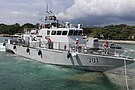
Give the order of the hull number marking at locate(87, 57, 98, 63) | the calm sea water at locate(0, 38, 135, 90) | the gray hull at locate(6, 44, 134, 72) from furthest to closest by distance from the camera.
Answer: the hull number marking at locate(87, 57, 98, 63)
the gray hull at locate(6, 44, 134, 72)
the calm sea water at locate(0, 38, 135, 90)

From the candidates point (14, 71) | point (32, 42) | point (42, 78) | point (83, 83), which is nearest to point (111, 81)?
point (83, 83)

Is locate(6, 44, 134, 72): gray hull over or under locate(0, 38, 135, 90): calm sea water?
over

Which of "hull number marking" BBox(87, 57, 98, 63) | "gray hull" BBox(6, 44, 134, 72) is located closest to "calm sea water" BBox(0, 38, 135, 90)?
"gray hull" BBox(6, 44, 134, 72)

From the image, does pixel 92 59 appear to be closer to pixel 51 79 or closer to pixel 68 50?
pixel 68 50

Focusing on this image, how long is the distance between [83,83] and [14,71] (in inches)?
320

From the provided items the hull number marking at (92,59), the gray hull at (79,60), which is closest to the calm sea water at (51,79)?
the gray hull at (79,60)

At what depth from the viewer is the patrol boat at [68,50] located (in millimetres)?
20984

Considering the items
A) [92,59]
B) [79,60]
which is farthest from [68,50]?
[92,59]

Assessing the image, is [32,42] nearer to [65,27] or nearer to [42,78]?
[65,27]

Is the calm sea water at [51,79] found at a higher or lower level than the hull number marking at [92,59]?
lower

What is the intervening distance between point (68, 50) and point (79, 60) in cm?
173

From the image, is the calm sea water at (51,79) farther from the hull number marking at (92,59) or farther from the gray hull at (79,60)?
the hull number marking at (92,59)

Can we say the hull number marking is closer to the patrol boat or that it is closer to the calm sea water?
the patrol boat

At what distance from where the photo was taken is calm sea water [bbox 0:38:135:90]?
17500mm
